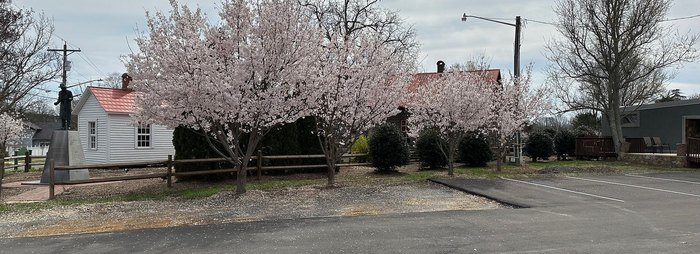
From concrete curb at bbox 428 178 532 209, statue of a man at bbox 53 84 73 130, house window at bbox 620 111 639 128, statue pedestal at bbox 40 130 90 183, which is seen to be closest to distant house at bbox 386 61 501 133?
house window at bbox 620 111 639 128

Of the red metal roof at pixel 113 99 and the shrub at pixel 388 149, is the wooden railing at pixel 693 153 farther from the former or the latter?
the red metal roof at pixel 113 99

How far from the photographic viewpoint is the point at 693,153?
2102 cm

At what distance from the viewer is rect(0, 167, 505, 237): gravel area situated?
9.41 metres

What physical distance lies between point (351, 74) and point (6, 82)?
46.5 ft

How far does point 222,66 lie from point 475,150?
13.8 m

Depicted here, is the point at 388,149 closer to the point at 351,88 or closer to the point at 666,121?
the point at 351,88

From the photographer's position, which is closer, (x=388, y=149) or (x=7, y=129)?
(x=388, y=149)

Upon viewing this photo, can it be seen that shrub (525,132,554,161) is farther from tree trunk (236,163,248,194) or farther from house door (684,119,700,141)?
tree trunk (236,163,248,194)

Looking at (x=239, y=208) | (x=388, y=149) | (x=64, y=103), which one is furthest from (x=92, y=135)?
(x=239, y=208)

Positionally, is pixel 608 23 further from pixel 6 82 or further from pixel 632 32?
pixel 6 82

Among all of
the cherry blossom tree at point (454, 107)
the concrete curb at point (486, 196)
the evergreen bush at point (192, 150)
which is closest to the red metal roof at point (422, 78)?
the cherry blossom tree at point (454, 107)

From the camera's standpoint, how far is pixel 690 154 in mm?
21078

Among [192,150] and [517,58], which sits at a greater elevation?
[517,58]

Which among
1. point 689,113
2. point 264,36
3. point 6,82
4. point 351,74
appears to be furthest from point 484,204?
point 689,113
